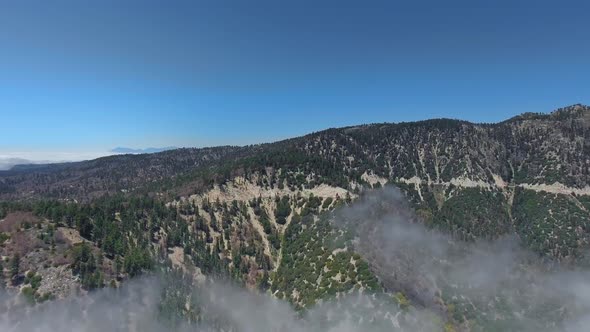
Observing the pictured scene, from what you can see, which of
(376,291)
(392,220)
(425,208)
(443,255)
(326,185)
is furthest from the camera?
(425,208)

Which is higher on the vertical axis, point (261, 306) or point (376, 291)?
point (376, 291)

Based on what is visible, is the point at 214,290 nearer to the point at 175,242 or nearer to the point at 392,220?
the point at 175,242

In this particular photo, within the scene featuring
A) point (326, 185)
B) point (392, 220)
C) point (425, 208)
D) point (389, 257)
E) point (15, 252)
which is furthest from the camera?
point (425, 208)

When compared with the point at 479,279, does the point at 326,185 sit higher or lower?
higher

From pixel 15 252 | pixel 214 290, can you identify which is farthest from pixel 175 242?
pixel 15 252

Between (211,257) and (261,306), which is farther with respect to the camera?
(211,257)

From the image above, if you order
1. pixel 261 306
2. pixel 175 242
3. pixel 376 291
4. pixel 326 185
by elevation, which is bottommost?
pixel 261 306

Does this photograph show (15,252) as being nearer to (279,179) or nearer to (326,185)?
(279,179)

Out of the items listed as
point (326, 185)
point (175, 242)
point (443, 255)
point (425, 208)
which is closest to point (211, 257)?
point (175, 242)

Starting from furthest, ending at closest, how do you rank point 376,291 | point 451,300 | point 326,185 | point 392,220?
point 326,185 → point 392,220 → point 451,300 → point 376,291
